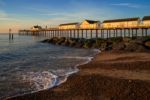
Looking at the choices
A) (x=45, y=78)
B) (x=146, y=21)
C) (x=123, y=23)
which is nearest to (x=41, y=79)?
(x=45, y=78)

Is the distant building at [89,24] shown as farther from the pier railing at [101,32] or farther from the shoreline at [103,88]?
the shoreline at [103,88]

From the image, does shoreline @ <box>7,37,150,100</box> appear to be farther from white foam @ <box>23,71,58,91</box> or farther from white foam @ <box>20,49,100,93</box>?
white foam @ <box>23,71,58,91</box>

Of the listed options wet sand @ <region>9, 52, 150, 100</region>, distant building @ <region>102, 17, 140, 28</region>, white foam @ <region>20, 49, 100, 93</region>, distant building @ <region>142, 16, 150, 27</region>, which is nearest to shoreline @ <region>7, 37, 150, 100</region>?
wet sand @ <region>9, 52, 150, 100</region>

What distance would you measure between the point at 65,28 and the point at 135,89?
219 feet

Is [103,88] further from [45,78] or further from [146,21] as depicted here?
[146,21]

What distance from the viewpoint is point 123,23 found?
56000mm

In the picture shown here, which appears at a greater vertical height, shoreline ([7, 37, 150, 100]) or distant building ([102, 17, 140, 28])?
distant building ([102, 17, 140, 28])

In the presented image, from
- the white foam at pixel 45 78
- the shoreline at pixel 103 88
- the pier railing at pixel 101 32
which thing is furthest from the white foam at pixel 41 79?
the pier railing at pixel 101 32

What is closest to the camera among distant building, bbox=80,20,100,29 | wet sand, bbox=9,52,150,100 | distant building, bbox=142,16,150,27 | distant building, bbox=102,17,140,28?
wet sand, bbox=9,52,150,100

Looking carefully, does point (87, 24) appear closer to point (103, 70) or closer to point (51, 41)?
point (51, 41)

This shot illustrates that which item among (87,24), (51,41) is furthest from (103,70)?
(87,24)

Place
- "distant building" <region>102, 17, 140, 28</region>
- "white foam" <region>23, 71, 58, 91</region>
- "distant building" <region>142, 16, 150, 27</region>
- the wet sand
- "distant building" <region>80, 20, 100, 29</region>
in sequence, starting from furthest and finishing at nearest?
1. "distant building" <region>80, 20, 100, 29</region>
2. "distant building" <region>102, 17, 140, 28</region>
3. "distant building" <region>142, 16, 150, 27</region>
4. "white foam" <region>23, 71, 58, 91</region>
5. the wet sand

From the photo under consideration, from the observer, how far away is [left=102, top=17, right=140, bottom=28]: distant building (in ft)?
175

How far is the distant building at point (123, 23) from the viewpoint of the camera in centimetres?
5322
